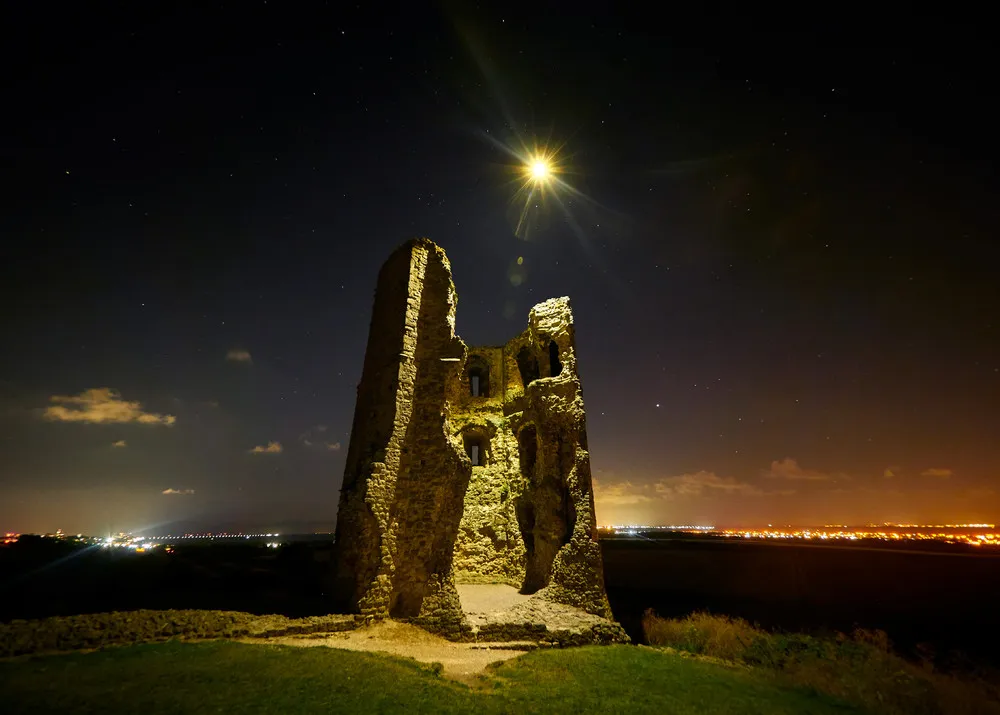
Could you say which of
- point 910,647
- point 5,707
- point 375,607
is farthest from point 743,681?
point 910,647

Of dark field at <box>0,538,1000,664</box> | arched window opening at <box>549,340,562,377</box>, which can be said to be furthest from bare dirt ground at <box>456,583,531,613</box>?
arched window opening at <box>549,340,562,377</box>

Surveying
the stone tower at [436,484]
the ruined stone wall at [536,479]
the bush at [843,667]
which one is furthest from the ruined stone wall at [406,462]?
the bush at [843,667]

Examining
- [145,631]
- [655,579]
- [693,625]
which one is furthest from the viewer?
[655,579]

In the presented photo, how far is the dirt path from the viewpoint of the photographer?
32.4ft

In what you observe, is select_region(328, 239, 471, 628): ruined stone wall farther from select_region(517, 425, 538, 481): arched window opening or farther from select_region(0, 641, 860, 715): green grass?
select_region(517, 425, 538, 481): arched window opening

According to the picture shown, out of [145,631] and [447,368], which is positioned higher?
→ [447,368]

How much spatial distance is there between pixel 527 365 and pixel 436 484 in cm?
1183

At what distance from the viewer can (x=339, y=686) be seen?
7.15 m

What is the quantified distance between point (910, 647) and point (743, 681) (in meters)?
18.5

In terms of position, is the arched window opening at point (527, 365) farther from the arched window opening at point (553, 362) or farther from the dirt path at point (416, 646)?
the dirt path at point (416, 646)

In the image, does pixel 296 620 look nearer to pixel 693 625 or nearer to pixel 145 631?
pixel 145 631

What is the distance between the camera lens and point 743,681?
9.74 metres

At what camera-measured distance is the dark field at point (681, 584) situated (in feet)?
39.7

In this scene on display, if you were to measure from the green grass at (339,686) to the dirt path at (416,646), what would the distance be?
0.80 meters
